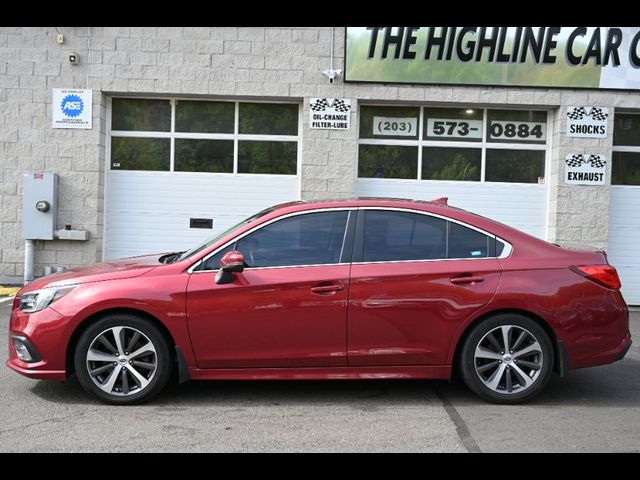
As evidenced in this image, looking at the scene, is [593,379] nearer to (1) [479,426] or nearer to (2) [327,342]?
(1) [479,426]

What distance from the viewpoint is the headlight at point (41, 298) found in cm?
461

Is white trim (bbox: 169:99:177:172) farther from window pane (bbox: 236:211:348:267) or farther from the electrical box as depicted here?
window pane (bbox: 236:211:348:267)

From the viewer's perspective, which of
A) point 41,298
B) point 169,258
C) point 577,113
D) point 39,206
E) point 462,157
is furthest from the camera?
point 462,157

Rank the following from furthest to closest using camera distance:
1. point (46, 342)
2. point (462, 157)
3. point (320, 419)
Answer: point (462, 157)
point (46, 342)
point (320, 419)

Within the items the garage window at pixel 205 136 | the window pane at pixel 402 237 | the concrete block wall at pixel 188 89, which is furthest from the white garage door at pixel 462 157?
the window pane at pixel 402 237

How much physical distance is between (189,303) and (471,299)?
215cm

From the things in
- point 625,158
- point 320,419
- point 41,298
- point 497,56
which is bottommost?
point 320,419

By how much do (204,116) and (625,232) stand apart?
741 centimetres

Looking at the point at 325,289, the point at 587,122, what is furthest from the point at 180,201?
the point at 587,122

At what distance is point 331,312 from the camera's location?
4590 mm

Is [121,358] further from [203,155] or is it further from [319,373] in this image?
[203,155]

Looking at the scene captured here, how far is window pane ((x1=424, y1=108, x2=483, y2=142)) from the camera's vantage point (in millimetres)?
10289

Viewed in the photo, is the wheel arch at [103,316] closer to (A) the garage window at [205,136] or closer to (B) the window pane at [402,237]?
(B) the window pane at [402,237]

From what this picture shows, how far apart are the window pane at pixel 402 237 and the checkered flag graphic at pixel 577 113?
20.4 feet
